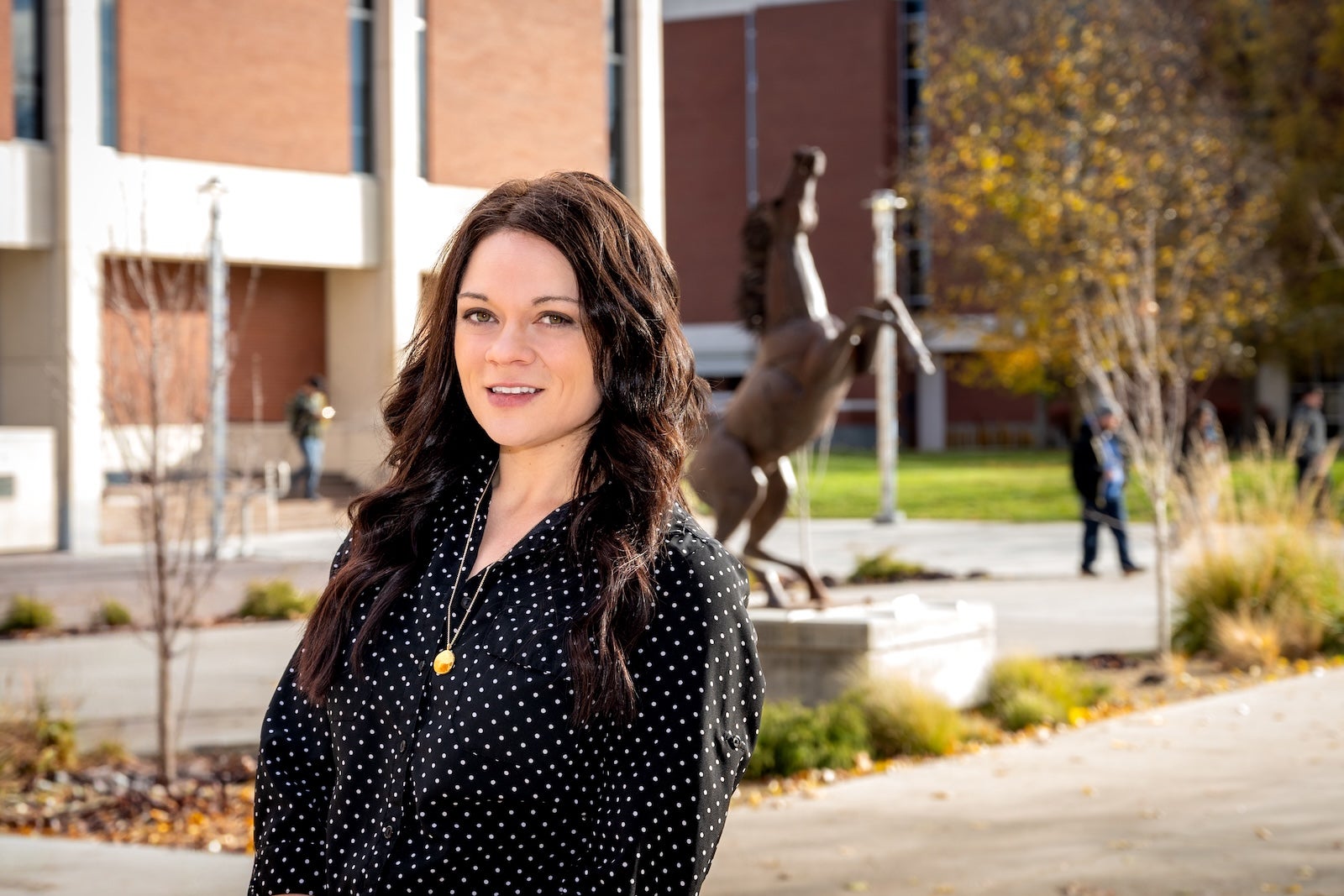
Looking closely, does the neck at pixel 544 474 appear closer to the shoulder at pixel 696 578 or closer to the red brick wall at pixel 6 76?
the shoulder at pixel 696 578

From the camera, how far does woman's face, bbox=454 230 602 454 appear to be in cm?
236

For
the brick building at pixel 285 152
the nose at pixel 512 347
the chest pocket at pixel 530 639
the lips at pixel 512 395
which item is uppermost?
the brick building at pixel 285 152

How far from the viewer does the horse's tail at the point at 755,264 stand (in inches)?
384

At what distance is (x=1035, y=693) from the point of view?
9.80 meters

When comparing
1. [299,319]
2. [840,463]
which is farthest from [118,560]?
[840,463]

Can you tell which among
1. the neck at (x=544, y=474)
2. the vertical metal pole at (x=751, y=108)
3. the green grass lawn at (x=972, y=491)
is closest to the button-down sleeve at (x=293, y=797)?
the neck at (x=544, y=474)

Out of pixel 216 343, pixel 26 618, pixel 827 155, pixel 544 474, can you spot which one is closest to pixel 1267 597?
pixel 216 343

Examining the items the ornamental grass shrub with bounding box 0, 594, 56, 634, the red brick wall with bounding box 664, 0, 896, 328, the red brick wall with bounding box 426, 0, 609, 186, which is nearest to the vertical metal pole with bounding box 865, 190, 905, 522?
the red brick wall with bounding box 426, 0, 609, 186

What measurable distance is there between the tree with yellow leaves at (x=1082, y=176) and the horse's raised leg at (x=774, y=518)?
22050 millimetres

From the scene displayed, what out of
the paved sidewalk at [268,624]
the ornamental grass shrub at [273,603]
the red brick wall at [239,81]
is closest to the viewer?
the paved sidewalk at [268,624]

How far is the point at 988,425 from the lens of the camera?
59.9m

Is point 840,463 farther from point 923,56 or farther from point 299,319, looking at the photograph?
point 299,319

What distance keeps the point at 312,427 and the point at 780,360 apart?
1382 centimetres

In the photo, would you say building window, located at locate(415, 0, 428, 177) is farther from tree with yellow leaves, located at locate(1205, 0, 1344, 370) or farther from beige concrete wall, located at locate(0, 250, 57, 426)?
tree with yellow leaves, located at locate(1205, 0, 1344, 370)
